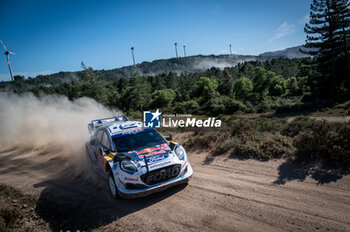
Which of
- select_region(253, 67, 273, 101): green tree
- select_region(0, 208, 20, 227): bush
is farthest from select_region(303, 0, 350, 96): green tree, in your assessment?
select_region(0, 208, 20, 227): bush

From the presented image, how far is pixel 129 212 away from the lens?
15.6 feet

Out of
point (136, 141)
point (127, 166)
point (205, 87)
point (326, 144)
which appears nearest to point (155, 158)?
point (127, 166)

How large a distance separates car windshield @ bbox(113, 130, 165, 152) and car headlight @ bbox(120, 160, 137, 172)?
68 cm

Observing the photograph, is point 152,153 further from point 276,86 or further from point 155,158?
point 276,86

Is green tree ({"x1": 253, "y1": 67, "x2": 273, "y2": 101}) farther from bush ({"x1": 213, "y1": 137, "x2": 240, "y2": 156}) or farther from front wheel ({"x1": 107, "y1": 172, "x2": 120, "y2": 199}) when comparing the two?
front wheel ({"x1": 107, "y1": 172, "x2": 120, "y2": 199})

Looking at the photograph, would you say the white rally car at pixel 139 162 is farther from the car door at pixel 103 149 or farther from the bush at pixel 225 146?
the bush at pixel 225 146

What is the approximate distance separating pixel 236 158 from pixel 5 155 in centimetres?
1450

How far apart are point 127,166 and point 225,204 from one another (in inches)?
99.8

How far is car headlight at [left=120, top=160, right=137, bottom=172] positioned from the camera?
4881 millimetres

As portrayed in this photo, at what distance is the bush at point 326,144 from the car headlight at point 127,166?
4.94 metres

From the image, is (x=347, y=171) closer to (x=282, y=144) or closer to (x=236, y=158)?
(x=282, y=144)

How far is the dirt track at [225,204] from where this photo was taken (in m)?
3.93

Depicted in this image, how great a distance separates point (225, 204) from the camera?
15.1 feet

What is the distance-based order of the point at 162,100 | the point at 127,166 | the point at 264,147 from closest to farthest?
1. the point at 127,166
2. the point at 264,147
3. the point at 162,100
